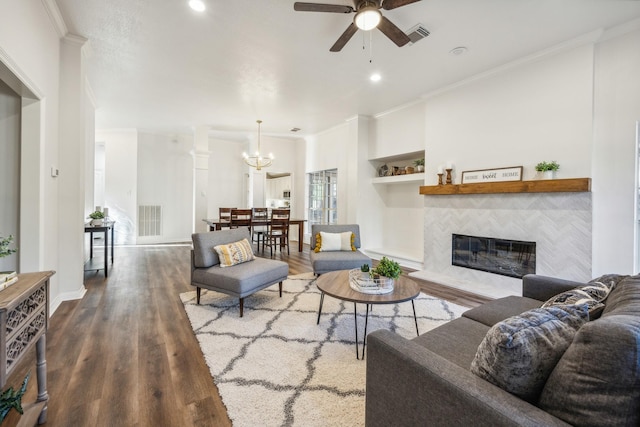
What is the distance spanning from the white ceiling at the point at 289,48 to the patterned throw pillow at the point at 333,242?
2.23 metres

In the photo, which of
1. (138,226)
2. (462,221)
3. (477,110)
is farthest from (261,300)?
(138,226)

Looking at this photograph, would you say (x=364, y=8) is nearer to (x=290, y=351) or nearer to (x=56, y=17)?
(x=290, y=351)

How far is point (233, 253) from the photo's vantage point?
299cm

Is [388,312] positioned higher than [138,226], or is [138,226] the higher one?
[138,226]

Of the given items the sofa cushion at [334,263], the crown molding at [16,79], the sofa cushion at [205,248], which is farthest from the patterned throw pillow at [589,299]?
the crown molding at [16,79]

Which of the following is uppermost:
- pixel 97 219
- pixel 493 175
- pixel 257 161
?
pixel 257 161

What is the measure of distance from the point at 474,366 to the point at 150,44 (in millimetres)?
4052

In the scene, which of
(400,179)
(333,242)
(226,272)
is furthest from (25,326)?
(400,179)

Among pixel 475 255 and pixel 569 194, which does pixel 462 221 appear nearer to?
pixel 475 255

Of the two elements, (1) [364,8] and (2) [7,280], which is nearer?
(2) [7,280]

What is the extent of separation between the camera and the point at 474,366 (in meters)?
0.96

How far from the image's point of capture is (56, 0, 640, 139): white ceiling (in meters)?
2.56

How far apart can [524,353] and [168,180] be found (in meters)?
8.07

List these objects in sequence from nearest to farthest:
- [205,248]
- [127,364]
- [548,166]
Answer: [127,364] → [205,248] → [548,166]
